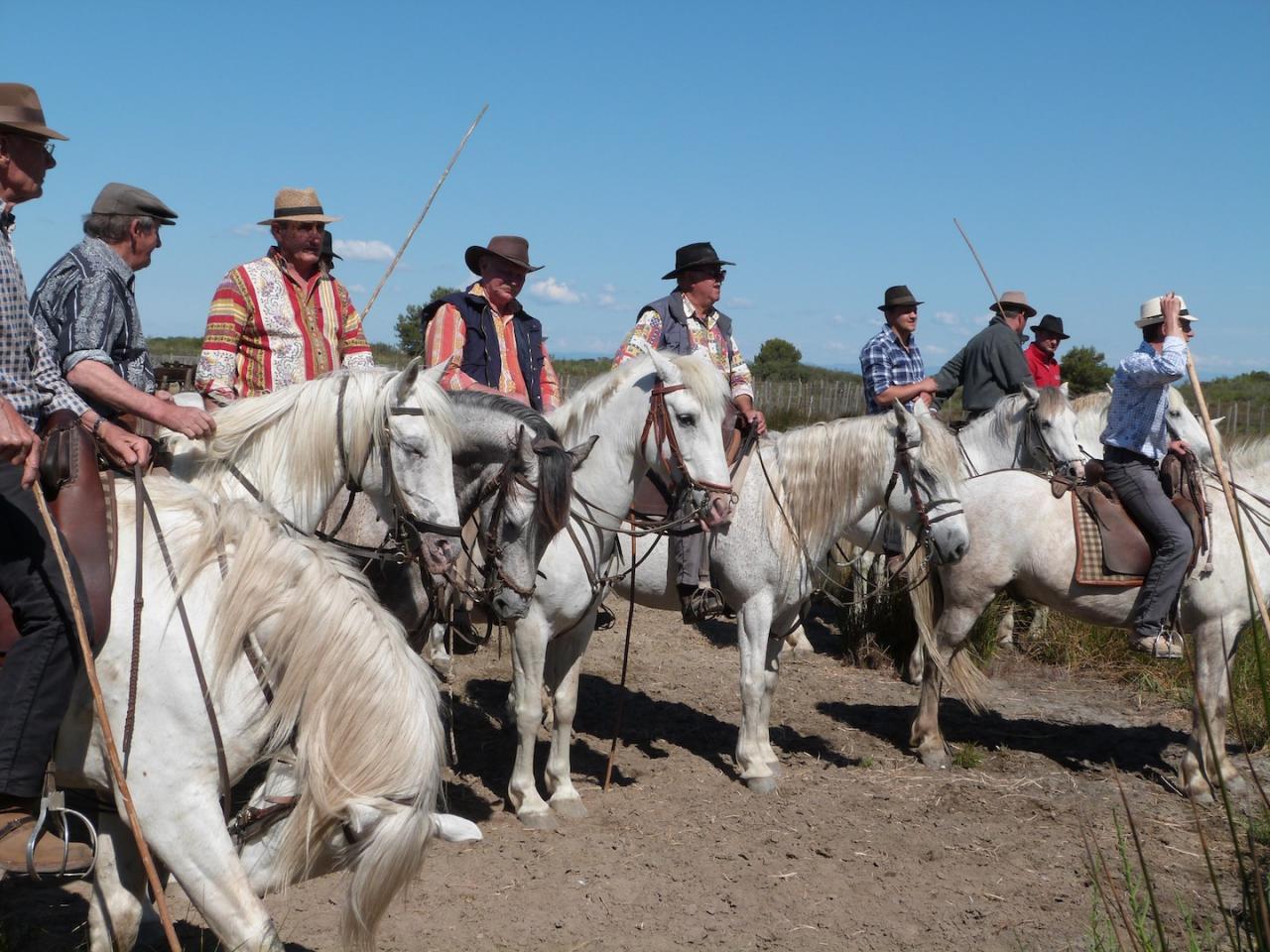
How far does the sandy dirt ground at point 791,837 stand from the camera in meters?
4.08

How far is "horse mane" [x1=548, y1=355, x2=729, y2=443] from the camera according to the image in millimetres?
4836

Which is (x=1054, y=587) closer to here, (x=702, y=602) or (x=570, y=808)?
(x=702, y=602)

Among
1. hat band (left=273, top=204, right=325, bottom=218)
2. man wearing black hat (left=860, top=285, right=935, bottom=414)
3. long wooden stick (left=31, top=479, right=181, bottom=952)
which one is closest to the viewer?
long wooden stick (left=31, top=479, right=181, bottom=952)

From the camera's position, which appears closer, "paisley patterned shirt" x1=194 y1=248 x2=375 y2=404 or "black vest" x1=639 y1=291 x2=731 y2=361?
"paisley patterned shirt" x1=194 y1=248 x2=375 y2=404

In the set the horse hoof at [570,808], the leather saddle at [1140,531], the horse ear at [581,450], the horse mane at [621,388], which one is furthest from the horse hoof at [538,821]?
the leather saddle at [1140,531]

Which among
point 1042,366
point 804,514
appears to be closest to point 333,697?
point 804,514

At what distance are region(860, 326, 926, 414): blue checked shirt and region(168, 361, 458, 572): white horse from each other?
4649 millimetres

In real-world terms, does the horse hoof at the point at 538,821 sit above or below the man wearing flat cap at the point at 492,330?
below

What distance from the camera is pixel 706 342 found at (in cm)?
631

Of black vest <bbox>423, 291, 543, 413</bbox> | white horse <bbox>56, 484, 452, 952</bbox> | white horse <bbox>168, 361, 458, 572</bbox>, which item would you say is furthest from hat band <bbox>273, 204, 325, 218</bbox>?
white horse <bbox>56, 484, 452, 952</bbox>

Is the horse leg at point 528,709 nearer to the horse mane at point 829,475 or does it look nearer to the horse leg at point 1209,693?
the horse mane at point 829,475

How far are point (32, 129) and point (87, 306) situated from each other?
745 millimetres

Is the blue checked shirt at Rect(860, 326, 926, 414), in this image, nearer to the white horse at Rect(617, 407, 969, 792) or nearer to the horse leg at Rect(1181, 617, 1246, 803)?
the white horse at Rect(617, 407, 969, 792)

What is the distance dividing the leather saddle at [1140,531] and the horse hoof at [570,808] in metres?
3.32
